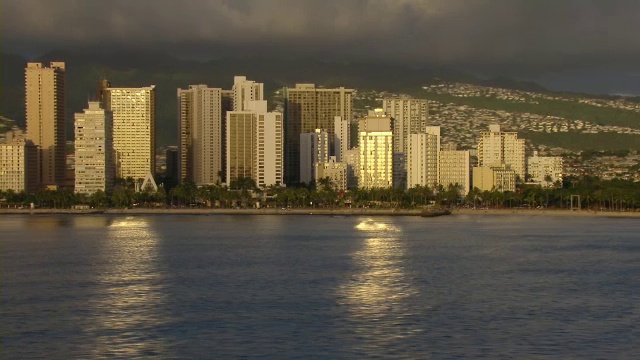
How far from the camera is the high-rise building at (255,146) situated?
13325 centimetres

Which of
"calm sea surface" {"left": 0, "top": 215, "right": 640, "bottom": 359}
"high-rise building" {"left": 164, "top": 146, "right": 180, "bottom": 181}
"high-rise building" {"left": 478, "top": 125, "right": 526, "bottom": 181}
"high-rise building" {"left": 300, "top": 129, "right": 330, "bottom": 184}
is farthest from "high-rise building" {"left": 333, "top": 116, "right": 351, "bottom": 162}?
"calm sea surface" {"left": 0, "top": 215, "right": 640, "bottom": 359}

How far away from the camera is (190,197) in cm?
11794

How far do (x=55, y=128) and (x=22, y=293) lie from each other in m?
114

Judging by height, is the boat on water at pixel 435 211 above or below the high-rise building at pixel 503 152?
below

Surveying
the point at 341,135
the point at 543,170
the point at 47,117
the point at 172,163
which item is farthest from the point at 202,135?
the point at 543,170

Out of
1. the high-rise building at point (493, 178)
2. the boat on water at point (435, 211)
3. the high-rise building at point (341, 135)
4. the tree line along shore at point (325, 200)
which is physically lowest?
the boat on water at point (435, 211)

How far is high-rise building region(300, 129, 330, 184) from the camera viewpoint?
5684 inches

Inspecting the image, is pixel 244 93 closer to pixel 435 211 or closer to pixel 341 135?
pixel 341 135

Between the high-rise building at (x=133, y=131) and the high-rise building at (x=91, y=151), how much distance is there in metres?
12.3

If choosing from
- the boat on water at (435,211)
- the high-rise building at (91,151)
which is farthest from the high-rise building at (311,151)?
the boat on water at (435,211)

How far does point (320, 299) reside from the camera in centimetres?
3238

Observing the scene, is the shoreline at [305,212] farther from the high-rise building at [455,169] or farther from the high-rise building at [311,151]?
the high-rise building at [311,151]

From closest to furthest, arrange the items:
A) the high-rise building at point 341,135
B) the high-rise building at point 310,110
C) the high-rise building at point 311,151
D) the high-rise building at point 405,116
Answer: the high-rise building at point 311,151, the high-rise building at point 341,135, the high-rise building at point 310,110, the high-rise building at point 405,116

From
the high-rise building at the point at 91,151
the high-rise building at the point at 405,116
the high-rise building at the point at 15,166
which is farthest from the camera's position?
the high-rise building at the point at 405,116
